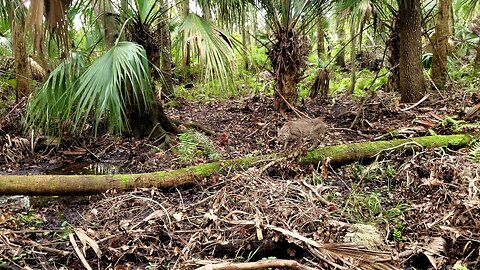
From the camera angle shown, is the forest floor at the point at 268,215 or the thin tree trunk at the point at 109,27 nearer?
the forest floor at the point at 268,215

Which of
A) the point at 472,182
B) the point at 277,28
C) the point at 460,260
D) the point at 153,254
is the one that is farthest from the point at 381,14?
the point at 153,254

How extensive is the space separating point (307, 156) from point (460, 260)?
74.5 inches

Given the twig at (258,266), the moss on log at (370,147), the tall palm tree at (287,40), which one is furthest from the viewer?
the tall palm tree at (287,40)

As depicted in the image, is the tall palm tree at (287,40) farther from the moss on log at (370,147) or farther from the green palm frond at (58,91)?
the green palm frond at (58,91)

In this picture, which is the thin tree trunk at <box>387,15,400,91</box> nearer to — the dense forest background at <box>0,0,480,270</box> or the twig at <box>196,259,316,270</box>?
the dense forest background at <box>0,0,480,270</box>

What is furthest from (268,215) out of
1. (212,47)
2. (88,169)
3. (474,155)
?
(88,169)

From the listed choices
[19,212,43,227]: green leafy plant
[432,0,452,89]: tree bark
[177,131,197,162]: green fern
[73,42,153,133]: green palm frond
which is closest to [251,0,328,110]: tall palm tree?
[177,131,197,162]: green fern

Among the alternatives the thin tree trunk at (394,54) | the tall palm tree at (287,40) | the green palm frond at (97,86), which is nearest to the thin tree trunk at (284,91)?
the tall palm tree at (287,40)

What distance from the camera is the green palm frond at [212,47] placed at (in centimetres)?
402

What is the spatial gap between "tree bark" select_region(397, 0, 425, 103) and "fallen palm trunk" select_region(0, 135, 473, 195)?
206cm

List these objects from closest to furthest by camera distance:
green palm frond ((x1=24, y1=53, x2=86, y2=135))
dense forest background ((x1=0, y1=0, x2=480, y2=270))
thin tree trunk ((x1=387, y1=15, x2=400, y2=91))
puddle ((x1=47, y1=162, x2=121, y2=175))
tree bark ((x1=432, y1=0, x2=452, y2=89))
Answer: dense forest background ((x1=0, y1=0, x2=480, y2=270)) → green palm frond ((x1=24, y1=53, x2=86, y2=135)) → puddle ((x1=47, y1=162, x2=121, y2=175)) → thin tree trunk ((x1=387, y1=15, x2=400, y2=91)) → tree bark ((x1=432, y1=0, x2=452, y2=89))

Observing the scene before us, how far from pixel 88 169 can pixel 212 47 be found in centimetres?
209

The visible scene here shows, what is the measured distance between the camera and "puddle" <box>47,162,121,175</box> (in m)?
4.63

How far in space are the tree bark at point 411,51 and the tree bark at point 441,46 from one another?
3.25 ft
